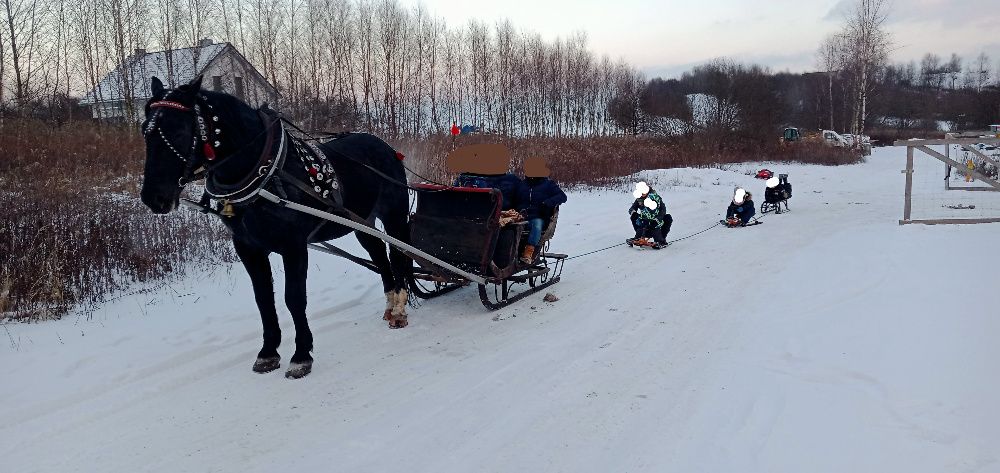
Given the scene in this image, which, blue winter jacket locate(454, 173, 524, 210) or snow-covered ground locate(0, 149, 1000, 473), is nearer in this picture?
snow-covered ground locate(0, 149, 1000, 473)

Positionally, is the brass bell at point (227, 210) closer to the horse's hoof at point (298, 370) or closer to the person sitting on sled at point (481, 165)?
the horse's hoof at point (298, 370)

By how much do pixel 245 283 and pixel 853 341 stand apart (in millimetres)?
5904

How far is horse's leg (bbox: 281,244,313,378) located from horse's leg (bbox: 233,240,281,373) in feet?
0.63

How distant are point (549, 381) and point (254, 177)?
2.39m

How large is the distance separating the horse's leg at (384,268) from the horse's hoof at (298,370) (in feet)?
3.87

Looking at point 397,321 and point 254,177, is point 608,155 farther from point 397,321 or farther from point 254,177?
point 254,177

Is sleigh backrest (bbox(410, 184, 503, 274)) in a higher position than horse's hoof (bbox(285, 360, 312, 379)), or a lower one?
higher

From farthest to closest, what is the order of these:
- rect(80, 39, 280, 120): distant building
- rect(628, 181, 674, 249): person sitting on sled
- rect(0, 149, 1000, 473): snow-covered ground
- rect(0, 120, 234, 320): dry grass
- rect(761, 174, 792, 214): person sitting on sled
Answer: rect(80, 39, 280, 120): distant building → rect(761, 174, 792, 214): person sitting on sled → rect(628, 181, 674, 249): person sitting on sled → rect(0, 120, 234, 320): dry grass → rect(0, 149, 1000, 473): snow-covered ground

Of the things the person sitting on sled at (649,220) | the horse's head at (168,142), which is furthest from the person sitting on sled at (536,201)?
the horse's head at (168,142)

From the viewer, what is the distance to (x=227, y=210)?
4199 millimetres

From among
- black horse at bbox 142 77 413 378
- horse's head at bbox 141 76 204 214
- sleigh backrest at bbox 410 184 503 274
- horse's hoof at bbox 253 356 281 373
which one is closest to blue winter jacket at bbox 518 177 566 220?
sleigh backrest at bbox 410 184 503 274

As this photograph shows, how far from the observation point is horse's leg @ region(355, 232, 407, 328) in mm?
5633

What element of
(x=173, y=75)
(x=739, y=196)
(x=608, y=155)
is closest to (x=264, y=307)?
(x=739, y=196)

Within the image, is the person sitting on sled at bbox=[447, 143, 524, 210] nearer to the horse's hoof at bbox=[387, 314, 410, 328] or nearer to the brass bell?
the horse's hoof at bbox=[387, 314, 410, 328]
